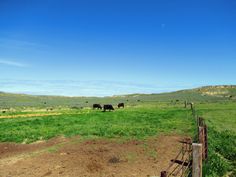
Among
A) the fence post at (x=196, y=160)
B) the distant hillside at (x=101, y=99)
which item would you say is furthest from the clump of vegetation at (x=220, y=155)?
the distant hillside at (x=101, y=99)

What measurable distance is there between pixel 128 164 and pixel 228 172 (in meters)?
4.42

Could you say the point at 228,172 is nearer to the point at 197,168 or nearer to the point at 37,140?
the point at 197,168

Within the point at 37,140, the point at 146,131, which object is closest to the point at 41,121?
the point at 37,140

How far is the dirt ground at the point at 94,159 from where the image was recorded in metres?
14.3

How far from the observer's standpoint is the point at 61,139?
2236cm

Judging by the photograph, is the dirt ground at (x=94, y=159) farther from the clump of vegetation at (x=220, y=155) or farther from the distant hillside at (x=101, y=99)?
the distant hillside at (x=101, y=99)

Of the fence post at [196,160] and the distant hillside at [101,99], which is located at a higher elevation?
the distant hillside at [101,99]

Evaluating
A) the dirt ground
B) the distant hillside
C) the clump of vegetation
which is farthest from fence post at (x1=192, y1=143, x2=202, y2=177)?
the distant hillside

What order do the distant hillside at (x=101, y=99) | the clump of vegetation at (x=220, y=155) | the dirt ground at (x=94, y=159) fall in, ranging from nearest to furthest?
1. the clump of vegetation at (x=220, y=155)
2. the dirt ground at (x=94, y=159)
3. the distant hillside at (x=101, y=99)

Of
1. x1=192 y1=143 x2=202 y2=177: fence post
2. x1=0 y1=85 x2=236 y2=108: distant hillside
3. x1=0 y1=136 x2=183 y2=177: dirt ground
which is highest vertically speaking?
x1=0 y1=85 x2=236 y2=108: distant hillside

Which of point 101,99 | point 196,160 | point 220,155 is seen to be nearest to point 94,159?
point 220,155

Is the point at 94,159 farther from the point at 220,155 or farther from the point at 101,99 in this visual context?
the point at 101,99

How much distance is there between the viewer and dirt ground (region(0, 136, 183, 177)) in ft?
46.8

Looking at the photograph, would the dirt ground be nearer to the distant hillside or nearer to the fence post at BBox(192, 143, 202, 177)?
the fence post at BBox(192, 143, 202, 177)
